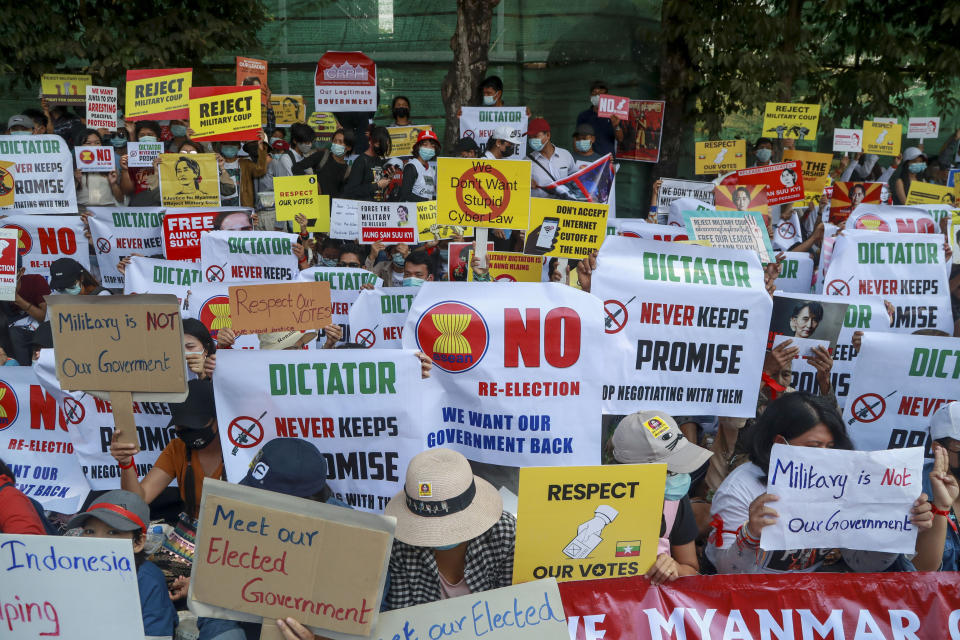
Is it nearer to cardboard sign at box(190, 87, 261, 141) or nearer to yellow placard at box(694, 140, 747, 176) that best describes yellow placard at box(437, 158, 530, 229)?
cardboard sign at box(190, 87, 261, 141)

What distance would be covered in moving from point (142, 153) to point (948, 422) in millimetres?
8417

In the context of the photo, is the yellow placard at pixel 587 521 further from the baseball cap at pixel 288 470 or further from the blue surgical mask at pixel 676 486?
the baseball cap at pixel 288 470

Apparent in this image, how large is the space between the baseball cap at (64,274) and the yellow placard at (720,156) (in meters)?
7.96

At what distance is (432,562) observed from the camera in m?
3.21

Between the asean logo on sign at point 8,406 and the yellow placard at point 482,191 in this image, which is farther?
the yellow placard at point 482,191

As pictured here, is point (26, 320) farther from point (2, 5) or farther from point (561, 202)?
point (2, 5)

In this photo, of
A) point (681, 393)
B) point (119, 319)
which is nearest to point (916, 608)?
point (681, 393)

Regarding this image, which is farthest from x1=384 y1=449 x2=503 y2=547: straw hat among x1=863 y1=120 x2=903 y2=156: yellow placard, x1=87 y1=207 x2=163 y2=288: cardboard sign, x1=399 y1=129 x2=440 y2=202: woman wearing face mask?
x1=863 y1=120 x2=903 y2=156: yellow placard

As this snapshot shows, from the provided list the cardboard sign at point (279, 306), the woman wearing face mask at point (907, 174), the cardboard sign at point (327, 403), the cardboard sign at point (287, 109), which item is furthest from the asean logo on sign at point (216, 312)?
the woman wearing face mask at point (907, 174)

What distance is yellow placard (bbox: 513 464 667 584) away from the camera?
10.2ft

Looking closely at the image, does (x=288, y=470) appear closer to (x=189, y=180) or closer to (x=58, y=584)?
(x=58, y=584)

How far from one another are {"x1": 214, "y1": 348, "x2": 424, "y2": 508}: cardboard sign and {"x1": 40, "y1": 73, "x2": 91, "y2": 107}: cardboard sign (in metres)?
9.18

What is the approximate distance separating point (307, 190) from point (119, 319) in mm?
5415

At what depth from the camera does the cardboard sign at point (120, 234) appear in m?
8.37
